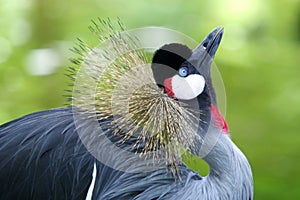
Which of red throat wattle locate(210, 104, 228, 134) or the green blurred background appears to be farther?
the green blurred background

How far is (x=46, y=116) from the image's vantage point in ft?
6.90

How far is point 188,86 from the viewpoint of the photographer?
1869mm

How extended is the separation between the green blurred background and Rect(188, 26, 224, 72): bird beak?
1502 mm

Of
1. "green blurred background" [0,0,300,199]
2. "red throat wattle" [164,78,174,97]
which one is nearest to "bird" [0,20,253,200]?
"red throat wattle" [164,78,174,97]

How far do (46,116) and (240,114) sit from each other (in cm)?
199

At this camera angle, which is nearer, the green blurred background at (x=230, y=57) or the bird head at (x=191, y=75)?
the bird head at (x=191, y=75)

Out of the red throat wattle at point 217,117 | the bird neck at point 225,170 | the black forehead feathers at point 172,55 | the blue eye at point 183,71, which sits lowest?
the bird neck at point 225,170

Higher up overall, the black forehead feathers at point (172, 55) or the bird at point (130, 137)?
the black forehead feathers at point (172, 55)

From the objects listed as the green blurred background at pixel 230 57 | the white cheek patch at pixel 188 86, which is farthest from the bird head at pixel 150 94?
the green blurred background at pixel 230 57

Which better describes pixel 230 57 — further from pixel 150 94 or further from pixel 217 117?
pixel 150 94

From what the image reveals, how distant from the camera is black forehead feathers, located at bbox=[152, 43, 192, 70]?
1.83 metres

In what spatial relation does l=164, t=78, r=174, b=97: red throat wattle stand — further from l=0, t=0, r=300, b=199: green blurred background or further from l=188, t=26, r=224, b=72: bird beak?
l=0, t=0, r=300, b=199: green blurred background

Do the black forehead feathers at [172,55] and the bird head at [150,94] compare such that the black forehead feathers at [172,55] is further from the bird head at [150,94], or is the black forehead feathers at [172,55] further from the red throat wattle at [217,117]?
the red throat wattle at [217,117]

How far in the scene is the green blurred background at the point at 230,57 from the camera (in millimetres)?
3607
